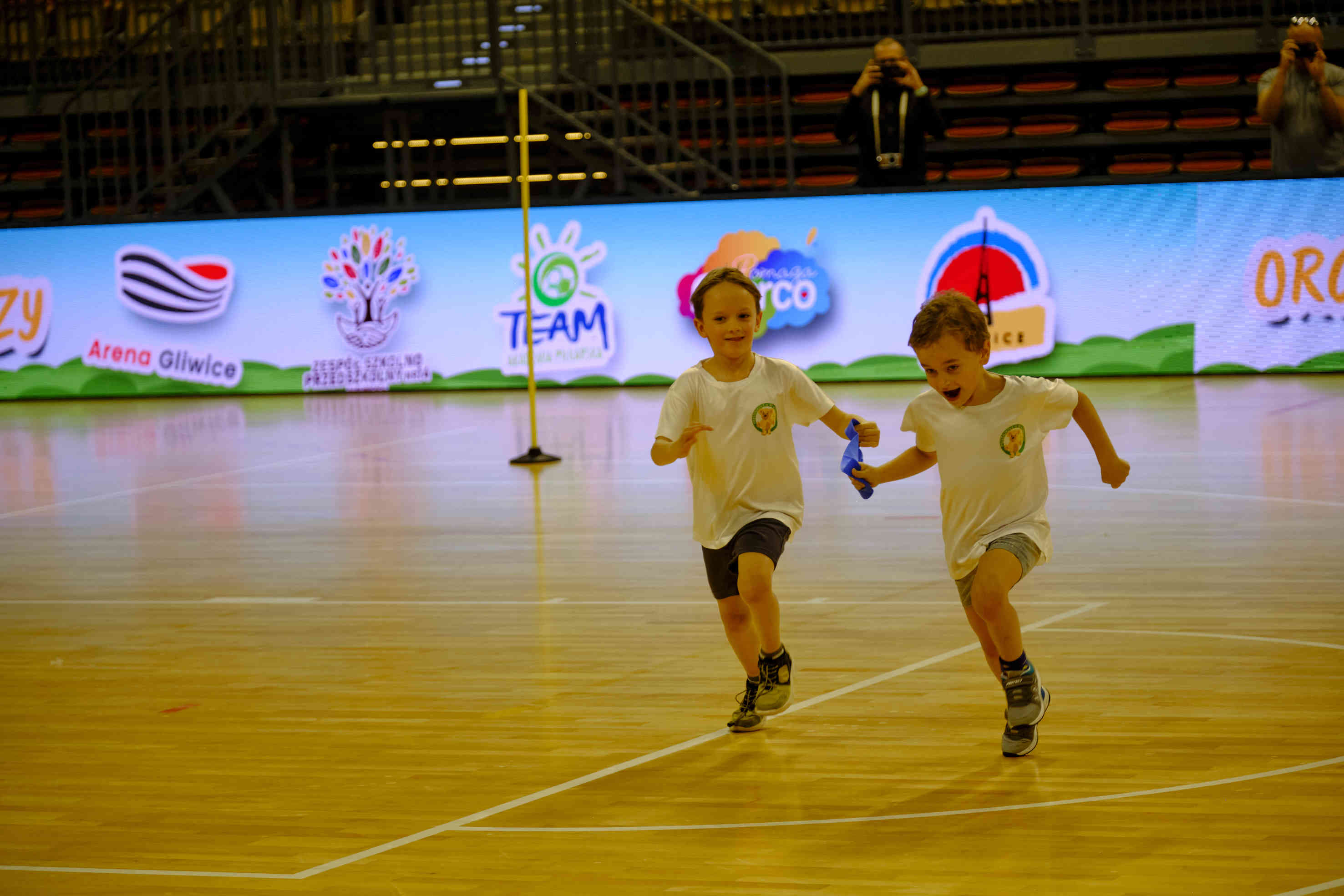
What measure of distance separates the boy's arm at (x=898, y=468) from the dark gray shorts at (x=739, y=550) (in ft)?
1.13

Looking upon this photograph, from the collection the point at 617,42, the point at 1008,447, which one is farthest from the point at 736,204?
the point at 1008,447

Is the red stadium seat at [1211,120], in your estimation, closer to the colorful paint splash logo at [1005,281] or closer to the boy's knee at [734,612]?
the colorful paint splash logo at [1005,281]

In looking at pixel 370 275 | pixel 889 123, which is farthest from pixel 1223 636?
pixel 370 275

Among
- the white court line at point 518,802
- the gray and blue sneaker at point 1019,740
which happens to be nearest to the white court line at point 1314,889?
the gray and blue sneaker at point 1019,740

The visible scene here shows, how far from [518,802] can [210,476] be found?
23.2ft

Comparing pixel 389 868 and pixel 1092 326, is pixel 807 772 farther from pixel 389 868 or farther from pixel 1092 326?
pixel 1092 326

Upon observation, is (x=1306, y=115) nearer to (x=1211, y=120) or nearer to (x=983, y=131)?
(x=1211, y=120)

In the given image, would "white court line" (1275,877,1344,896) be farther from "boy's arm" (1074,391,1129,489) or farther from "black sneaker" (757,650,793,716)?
"black sneaker" (757,650,793,716)

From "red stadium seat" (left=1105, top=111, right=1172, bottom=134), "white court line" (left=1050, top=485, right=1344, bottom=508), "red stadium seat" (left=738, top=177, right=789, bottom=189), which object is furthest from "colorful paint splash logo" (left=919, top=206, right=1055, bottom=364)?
"white court line" (left=1050, top=485, right=1344, bottom=508)

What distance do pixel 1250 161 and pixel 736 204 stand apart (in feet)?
18.8

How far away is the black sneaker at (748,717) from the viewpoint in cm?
427

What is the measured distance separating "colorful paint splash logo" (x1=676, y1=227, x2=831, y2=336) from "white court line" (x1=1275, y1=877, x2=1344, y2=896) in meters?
11.5

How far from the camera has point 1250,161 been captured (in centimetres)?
1642

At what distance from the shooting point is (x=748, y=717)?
14.0 ft
